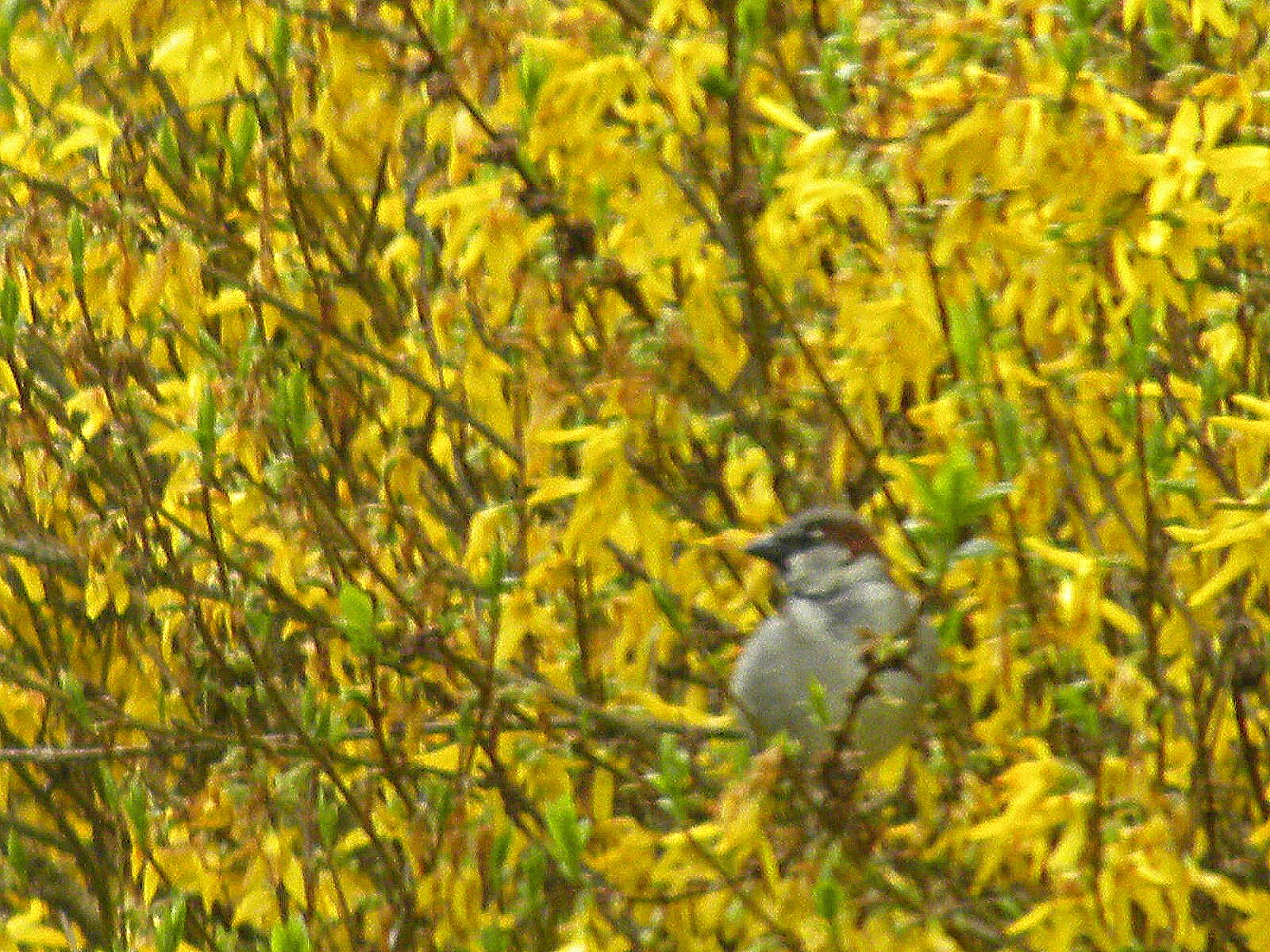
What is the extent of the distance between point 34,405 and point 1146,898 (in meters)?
2.04

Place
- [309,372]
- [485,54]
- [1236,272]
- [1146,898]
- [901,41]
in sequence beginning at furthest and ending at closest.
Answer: [309,372], [901,41], [1236,272], [485,54], [1146,898]

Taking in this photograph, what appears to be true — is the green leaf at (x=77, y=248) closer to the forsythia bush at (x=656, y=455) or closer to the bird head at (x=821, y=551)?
the forsythia bush at (x=656, y=455)

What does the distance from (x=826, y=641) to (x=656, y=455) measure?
409mm

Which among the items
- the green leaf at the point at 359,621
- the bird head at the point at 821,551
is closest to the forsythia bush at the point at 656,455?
the green leaf at the point at 359,621

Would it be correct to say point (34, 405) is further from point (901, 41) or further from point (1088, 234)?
point (1088, 234)

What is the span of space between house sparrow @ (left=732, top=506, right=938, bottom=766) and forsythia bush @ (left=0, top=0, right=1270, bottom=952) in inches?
2.7

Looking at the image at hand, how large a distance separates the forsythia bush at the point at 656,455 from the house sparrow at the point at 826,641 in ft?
0.22

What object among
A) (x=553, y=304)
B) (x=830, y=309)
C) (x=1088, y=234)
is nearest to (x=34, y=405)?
(x=553, y=304)

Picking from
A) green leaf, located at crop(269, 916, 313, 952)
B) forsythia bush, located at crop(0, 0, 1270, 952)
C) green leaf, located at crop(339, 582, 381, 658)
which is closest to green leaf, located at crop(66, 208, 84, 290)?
forsythia bush, located at crop(0, 0, 1270, 952)

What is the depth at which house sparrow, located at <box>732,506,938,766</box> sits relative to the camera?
3.23 m

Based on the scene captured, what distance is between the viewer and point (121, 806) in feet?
11.5

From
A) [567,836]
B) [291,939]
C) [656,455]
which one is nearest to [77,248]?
[656,455]

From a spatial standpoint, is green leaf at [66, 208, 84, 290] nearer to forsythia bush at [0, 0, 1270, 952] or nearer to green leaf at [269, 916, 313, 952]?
forsythia bush at [0, 0, 1270, 952]

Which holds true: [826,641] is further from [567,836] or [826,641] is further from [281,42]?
[281,42]
